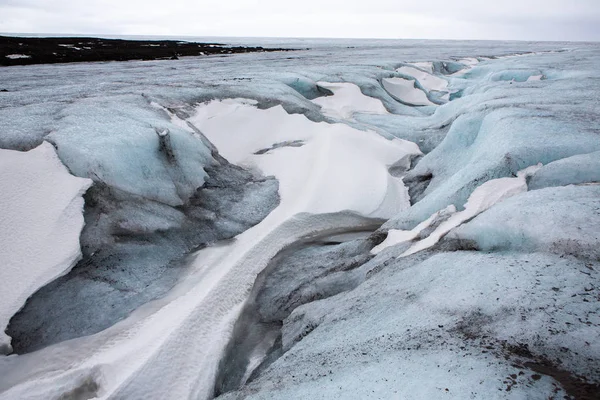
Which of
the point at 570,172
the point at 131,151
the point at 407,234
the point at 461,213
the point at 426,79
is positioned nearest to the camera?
the point at 570,172

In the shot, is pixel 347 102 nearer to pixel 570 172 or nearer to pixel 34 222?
→ pixel 570 172

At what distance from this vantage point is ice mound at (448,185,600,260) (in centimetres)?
273

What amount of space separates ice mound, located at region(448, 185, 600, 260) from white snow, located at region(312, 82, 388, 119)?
318 inches

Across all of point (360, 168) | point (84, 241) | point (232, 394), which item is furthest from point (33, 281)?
point (360, 168)

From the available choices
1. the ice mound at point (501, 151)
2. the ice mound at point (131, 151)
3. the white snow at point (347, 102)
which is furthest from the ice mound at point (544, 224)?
the white snow at point (347, 102)

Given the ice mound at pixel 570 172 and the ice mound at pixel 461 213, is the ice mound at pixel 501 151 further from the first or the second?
the ice mound at pixel 570 172

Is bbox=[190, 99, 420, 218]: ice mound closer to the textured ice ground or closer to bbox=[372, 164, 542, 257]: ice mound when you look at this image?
the textured ice ground

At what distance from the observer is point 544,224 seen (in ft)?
9.71

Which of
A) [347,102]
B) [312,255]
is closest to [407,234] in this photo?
[312,255]

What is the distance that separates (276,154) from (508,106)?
450 cm

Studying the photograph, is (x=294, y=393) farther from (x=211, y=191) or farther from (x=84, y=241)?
(x=211, y=191)

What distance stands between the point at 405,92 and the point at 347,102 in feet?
13.9

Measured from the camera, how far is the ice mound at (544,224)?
273 cm

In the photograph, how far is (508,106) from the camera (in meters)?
6.79
